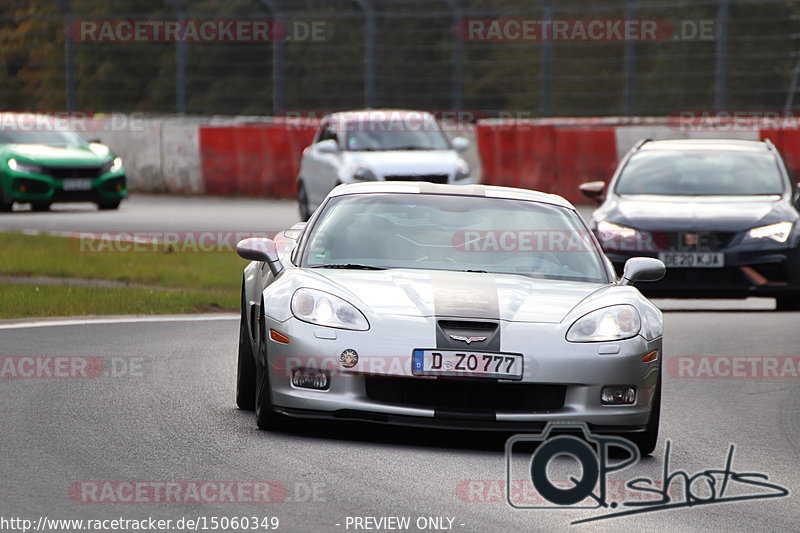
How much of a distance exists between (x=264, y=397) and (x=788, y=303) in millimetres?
7353

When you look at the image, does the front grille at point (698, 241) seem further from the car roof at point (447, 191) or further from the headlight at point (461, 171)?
the headlight at point (461, 171)

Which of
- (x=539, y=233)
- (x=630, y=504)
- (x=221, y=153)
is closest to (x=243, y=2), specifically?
(x=221, y=153)

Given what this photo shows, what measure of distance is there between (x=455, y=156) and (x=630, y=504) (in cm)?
1623

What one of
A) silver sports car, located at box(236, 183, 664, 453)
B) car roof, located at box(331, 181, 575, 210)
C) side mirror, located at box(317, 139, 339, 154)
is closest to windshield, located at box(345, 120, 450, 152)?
side mirror, located at box(317, 139, 339, 154)

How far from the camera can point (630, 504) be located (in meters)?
6.21

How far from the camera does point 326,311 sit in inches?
290

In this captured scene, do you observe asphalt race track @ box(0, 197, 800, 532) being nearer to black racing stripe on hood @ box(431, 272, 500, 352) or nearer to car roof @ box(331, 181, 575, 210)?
black racing stripe on hood @ box(431, 272, 500, 352)

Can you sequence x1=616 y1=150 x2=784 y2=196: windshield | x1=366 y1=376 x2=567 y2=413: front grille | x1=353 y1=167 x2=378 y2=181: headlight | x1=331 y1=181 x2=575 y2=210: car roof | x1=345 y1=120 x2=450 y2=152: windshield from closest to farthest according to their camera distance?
1. x1=366 y1=376 x2=567 y2=413: front grille
2. x1=331 y1=181 x2=575 y2=210: car roof
3. x1=616 y1=150 x2=784 y2=196: windshield
4. x1=353 y1=167 x2=378 y2=181: headlight
5. x1=345 y1=120 x2=450 y2=152: windshield

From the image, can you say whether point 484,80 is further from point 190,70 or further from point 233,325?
point 233,325

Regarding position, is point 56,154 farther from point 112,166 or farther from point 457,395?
point 457,395

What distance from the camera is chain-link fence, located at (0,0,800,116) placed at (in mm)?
23797

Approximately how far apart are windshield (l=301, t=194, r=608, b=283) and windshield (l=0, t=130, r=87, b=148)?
1696 cm

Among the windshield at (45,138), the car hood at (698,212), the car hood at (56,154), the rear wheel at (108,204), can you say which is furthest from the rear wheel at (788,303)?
the windshield at (45,138)

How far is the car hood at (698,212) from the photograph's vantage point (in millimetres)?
13359
